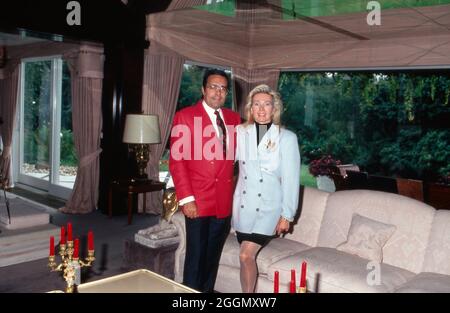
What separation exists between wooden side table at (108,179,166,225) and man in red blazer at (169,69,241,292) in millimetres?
2998

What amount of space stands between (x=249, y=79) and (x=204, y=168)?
5.38 m

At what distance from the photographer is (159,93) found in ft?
21.1

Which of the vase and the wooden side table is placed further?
the vase

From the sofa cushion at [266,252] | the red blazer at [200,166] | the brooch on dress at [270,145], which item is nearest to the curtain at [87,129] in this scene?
the sofa cushion at [266,252]

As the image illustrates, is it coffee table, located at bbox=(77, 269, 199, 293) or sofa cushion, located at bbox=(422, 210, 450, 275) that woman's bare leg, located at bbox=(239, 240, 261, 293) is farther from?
sofa cushion, located at bbox=(422, 210, 450, 275)

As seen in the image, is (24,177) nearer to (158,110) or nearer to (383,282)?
(158,110)

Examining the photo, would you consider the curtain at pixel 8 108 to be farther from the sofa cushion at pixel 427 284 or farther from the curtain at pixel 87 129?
the sofa cushion at pixel 427 284

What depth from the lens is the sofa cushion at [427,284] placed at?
2.63 meters

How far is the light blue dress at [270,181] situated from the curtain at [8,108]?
23.0 ft

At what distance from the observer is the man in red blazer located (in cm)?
276

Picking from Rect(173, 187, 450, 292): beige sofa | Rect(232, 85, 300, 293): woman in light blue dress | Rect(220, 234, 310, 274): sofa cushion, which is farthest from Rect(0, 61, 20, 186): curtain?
Rect(232, 85, 300, 293): woman in light blue dress

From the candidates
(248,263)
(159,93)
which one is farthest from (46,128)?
(248,263)

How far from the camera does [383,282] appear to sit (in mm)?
2785

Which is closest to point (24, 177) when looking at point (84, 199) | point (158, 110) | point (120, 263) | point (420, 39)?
point (84, 199)
